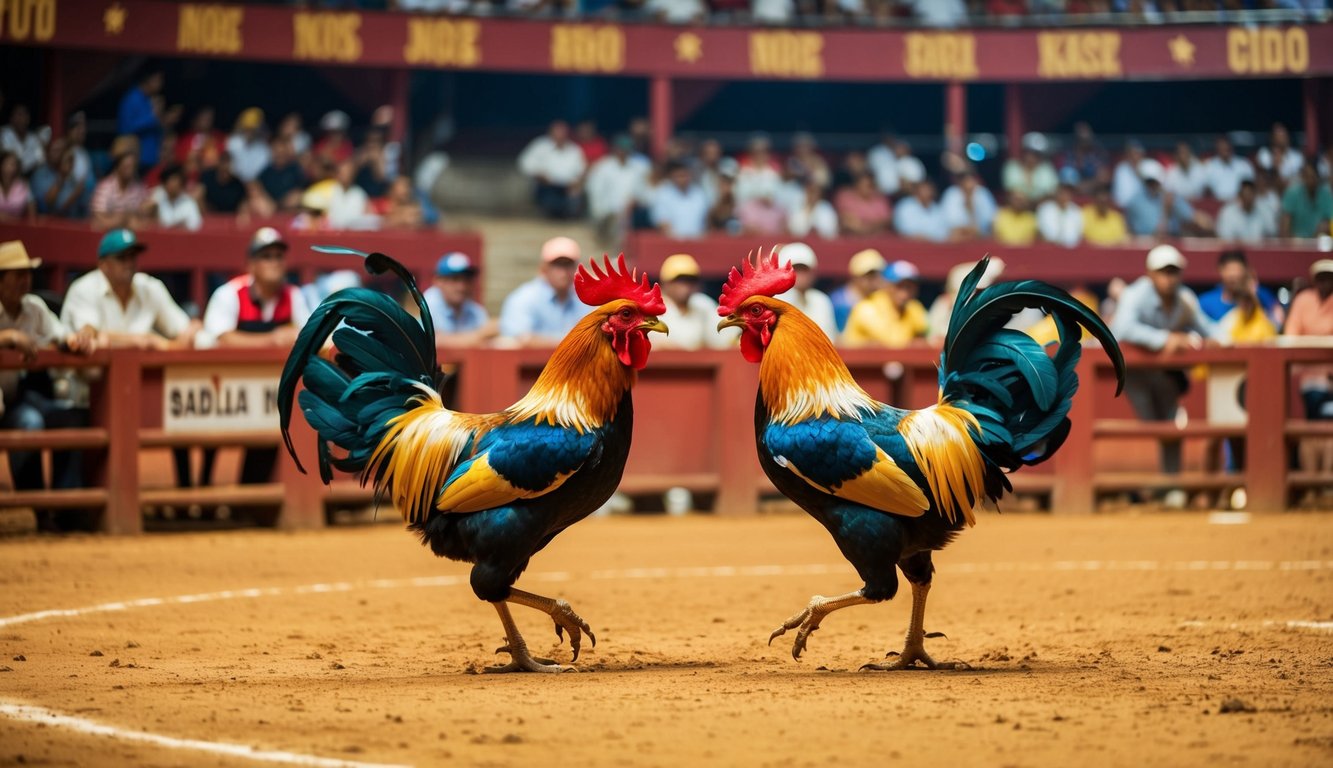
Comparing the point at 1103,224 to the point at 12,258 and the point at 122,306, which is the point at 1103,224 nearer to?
the point at 122,306

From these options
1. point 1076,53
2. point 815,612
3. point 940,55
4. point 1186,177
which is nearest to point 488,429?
point 815,612

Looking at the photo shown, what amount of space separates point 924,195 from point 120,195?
11.2m

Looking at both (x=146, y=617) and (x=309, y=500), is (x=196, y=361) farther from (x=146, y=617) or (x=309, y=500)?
(x=146, y=617)

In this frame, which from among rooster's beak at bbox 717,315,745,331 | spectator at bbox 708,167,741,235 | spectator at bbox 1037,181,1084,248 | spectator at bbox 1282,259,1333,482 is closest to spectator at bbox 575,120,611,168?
spectator at bbox 708,167,741,235

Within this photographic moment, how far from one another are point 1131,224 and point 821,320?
11450 mm

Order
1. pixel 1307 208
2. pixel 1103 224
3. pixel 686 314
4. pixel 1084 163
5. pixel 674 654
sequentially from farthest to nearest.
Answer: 1. pixel 1084 163
2. pixel 1307 208
3. pixel 1103 224
4. pixel 686 314
5. pixel 674 654

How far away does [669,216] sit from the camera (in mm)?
22344

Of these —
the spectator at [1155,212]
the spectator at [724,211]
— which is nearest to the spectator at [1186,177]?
the spectator at [1155,212]

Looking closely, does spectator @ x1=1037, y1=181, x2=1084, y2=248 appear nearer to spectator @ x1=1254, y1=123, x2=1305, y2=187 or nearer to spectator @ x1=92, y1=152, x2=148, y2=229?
spectator @ x1=1254, y1=123, x2=1305, y2=187

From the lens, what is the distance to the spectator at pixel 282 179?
20.8 metres

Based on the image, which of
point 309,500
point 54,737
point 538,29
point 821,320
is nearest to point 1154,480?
point 821,320

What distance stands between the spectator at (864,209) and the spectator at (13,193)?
11.1 m

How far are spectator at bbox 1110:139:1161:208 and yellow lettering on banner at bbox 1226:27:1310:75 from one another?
151 inches

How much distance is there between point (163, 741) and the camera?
5.43 metres
